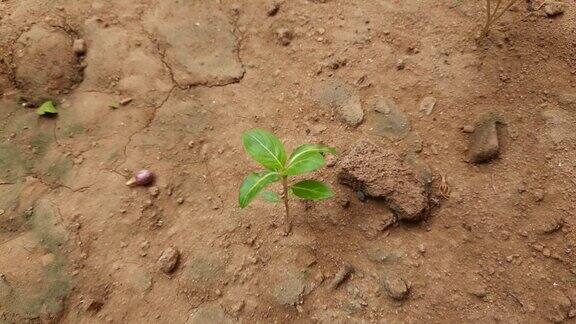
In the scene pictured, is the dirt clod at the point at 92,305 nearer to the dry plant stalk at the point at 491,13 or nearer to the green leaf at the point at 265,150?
the green leaf at the point at 265,150

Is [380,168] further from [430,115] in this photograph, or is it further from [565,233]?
[565,233]

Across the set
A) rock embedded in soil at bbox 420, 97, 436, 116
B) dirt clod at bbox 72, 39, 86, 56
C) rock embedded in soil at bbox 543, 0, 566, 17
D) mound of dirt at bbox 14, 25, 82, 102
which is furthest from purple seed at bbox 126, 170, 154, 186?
rock embedded in soil at bbox 543, 0, 566, 17

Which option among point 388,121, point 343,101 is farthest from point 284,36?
point 388,121

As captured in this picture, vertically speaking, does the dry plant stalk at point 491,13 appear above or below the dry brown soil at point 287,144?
above

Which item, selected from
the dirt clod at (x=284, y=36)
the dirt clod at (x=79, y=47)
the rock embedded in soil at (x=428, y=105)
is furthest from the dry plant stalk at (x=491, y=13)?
the dirt clod at (x=79, y=47)

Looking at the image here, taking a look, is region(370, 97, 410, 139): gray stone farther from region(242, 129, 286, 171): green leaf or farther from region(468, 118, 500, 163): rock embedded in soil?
region(242, 129, 286, 171): green leaf

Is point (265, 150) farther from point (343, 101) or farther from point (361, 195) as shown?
point (343, 101)

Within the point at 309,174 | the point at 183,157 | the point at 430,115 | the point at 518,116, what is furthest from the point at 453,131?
the point at 183,157
